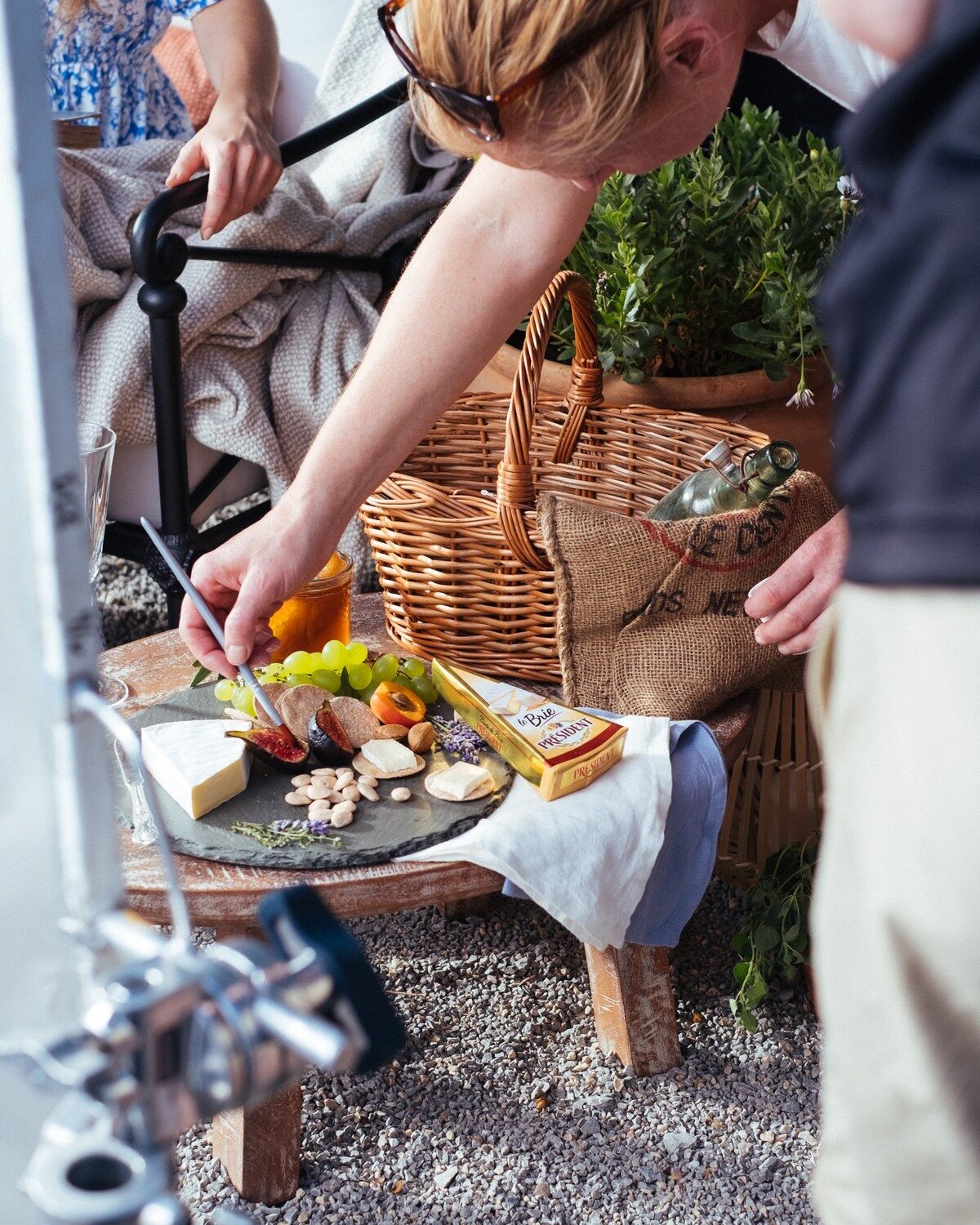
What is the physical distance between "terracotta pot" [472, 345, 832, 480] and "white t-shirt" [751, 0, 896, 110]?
528 millimetres

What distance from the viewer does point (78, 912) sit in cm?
40

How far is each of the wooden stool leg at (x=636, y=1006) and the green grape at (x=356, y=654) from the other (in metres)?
0.44

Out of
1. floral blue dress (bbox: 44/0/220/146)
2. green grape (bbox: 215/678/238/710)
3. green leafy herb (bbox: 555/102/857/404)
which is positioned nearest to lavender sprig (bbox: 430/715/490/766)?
green grape (bbox: 215/678/238/710)

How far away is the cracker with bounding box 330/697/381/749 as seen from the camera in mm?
1264

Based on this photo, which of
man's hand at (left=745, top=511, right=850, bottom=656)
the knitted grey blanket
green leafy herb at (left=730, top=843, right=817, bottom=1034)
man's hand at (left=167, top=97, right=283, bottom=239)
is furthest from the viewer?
the knitted grey blanket

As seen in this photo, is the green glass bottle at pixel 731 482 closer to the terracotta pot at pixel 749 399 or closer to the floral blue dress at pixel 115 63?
the terracotta pot at pixel 749 399

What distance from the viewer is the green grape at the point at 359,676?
1381mm

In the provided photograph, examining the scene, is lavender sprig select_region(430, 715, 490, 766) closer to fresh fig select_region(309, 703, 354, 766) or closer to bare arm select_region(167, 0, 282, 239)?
fresh fig select_region(309, 703, 354, 766)

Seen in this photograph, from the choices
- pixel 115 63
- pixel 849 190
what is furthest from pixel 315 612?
pixel 115 63

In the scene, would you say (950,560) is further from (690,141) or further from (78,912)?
(690,141)

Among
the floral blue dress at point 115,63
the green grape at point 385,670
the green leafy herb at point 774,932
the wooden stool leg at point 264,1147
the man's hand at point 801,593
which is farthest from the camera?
the floral blue dress at point 115,63

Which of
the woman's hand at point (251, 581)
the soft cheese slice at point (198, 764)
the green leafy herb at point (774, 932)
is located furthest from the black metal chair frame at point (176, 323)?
the green leafy herb at point (774, 932)

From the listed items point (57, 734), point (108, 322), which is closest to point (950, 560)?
point (57, 734)

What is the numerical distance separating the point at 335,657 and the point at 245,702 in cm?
12
